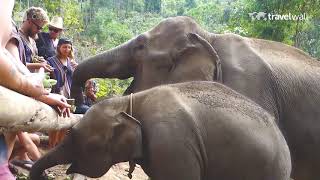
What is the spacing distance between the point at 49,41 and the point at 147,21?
26.4 meters

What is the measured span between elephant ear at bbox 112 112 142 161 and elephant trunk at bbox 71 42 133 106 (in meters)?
1.31

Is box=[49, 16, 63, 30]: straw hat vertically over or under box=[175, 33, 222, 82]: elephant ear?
under

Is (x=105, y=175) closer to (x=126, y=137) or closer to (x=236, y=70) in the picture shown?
(x=236, y=70)

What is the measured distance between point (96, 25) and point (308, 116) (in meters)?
22.9

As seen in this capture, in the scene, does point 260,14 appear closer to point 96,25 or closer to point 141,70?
point 141,70

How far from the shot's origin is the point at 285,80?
4258 millimetres

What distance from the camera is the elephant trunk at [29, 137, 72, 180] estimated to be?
3256 millimetres

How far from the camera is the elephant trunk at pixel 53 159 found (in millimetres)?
3256

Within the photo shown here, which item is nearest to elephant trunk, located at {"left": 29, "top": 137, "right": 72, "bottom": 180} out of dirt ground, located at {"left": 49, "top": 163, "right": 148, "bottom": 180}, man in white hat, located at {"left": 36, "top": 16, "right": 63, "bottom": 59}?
dirt ground, located at {"left": 49, "top": 163, "right": 148, "bottom": 180}

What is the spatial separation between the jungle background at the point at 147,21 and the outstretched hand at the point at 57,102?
189 inches

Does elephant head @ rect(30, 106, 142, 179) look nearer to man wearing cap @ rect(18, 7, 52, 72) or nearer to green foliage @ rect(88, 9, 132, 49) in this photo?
man wearing cap @ rect(18, 7, 52, 72)

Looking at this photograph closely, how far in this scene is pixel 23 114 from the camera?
243 centimetres

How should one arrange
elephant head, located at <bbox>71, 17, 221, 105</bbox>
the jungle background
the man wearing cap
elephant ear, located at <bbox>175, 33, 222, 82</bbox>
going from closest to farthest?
elephant ear, located at <bbox>175, 33, 222, 82</bbox>, elephant head, located at <bbox>71, 17, 221, 105</bbox>, the man wearing cap, the jungle background

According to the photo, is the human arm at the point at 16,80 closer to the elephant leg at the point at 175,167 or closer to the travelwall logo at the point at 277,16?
the elephant leg at the point at 175,167
